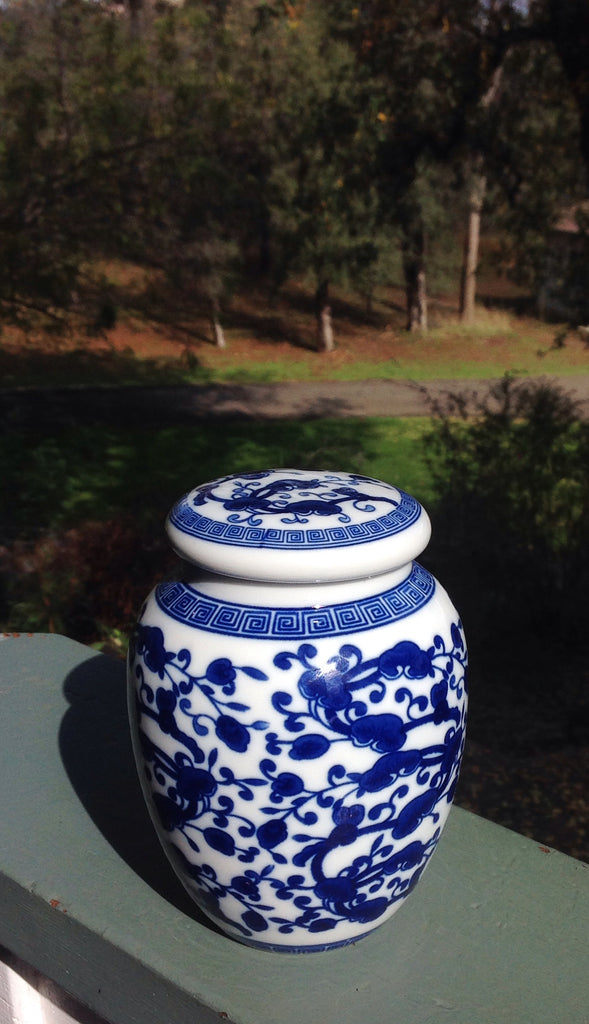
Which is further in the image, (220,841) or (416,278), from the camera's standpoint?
(416,278)

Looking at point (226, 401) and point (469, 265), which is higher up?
point (469, 265)

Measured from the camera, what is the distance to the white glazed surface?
1.24 meters

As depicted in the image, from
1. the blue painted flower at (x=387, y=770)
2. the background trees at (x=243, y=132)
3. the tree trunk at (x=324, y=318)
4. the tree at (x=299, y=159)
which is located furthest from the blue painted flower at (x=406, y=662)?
the tree trunk at (x=324, y=318)

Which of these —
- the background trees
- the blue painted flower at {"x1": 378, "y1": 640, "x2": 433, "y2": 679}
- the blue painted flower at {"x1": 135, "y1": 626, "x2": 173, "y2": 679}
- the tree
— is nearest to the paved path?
the tree

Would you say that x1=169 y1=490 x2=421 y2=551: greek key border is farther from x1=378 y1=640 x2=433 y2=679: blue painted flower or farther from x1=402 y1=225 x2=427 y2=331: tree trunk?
x1=402 y1=225 x2=427 y2=331: tree trunk

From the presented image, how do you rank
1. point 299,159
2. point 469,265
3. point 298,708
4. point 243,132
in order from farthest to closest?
point 469,265
point 299,159
point 243,132
point 298,708

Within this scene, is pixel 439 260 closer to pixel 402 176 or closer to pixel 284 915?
pixel 402 176

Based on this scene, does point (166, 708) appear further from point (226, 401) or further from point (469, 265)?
point (469, 265)

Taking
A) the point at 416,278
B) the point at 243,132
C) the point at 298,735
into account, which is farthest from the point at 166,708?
the point at 416,278

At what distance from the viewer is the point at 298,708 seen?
1228mm

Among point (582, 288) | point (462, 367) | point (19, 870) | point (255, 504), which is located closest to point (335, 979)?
point (19, 870)

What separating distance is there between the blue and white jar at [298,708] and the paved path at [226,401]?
10.7 meters

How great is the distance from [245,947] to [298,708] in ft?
1.77

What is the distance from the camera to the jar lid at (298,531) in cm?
125
